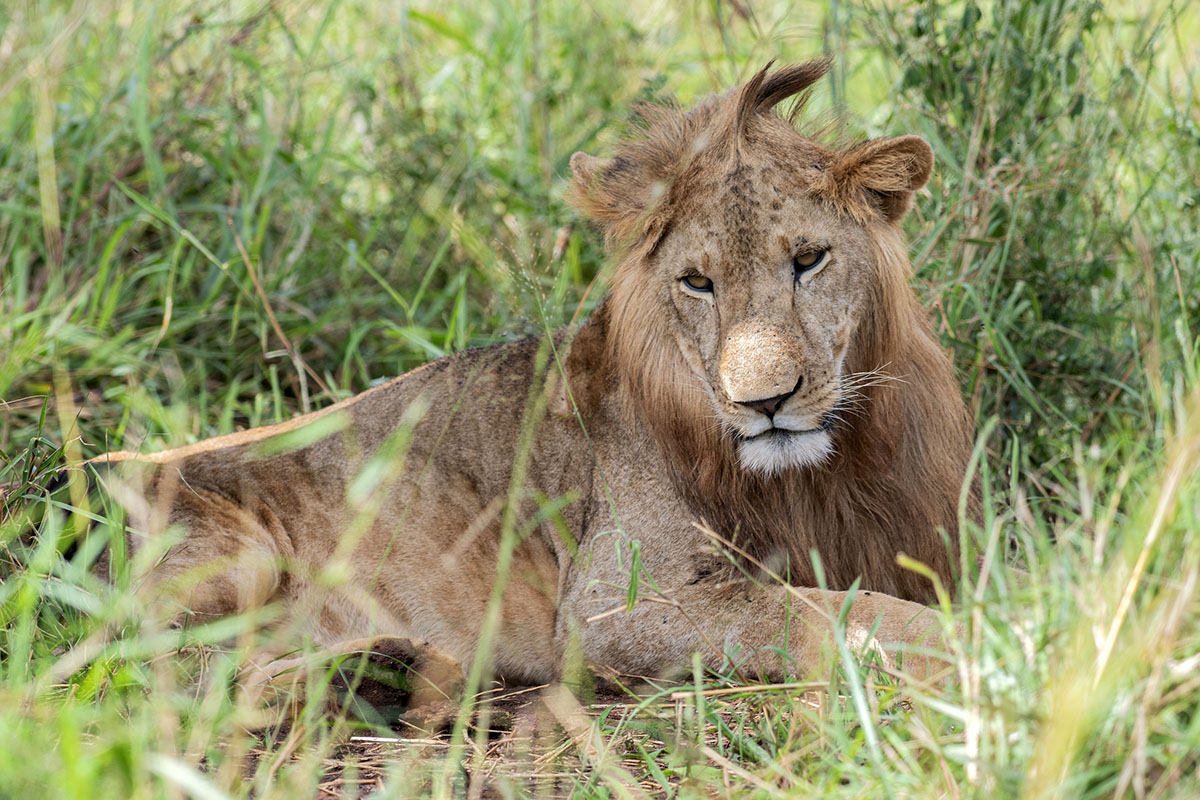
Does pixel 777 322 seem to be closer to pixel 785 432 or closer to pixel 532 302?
pixel 785 432

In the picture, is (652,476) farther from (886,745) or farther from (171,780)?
(171,780)

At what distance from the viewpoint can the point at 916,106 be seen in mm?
4406

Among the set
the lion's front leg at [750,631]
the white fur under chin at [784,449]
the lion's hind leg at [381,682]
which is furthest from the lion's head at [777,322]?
the lion's hind leg at [381,682]

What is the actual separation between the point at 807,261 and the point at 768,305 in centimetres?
18

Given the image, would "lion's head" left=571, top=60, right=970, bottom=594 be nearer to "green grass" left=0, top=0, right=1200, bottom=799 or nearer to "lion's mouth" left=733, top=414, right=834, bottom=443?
"lion's mouth" left=733, top=414, right=834, bottom=443

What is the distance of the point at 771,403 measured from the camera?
2.82 metres

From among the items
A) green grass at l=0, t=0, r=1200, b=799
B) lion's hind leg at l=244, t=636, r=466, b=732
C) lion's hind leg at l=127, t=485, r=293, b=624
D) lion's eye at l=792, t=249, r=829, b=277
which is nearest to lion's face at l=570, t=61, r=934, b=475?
lion's eye at l=792, t=249, r=829, b=277

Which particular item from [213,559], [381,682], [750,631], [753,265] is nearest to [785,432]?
[753,265]

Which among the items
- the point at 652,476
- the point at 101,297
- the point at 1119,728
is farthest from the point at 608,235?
the point at 101,297

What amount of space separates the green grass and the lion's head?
11.4 inches

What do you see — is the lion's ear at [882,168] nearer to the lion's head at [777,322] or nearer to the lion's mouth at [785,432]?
the lion's head at [777,322]

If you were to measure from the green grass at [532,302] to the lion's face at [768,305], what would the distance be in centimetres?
43

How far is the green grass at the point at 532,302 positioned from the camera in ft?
6.44

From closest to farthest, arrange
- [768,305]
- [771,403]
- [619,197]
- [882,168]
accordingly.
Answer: [771,403] < [768,305] < [882,168] < [619,197]
